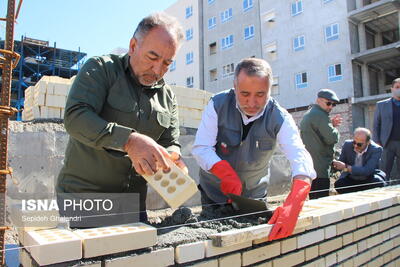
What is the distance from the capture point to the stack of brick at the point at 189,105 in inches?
351

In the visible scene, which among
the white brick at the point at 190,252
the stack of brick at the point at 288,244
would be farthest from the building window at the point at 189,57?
the white brick at the point at 190,252

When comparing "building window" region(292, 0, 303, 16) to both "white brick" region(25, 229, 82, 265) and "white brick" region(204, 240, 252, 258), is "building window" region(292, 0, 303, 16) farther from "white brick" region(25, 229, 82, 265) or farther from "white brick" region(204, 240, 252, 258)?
"white brick" region(25, 229, 82, 265)

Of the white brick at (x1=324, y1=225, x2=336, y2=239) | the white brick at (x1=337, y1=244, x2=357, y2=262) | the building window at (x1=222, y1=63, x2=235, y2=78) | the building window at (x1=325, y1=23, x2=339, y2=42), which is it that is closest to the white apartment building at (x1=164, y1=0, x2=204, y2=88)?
the building window at (x1=222, y1=63, x2=235, y2=78)

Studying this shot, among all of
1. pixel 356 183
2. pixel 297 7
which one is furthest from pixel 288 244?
pixel 297 7

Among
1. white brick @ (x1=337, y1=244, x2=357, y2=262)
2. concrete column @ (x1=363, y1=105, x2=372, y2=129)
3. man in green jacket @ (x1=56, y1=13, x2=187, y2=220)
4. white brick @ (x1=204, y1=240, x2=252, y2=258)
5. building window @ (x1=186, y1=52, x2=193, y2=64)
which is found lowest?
white brick @ (x1=337, y1=244, x2=357, y2=262)

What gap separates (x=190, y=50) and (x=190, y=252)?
97.9 feet

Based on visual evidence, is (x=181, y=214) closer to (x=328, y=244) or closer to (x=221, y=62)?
(x=328, y=244)

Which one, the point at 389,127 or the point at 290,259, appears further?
the point at 389,127

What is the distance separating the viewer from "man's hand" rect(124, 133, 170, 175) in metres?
1.35

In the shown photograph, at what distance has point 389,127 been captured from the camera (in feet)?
17.2

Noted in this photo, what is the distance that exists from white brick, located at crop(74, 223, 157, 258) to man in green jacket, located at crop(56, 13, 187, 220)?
261 mm

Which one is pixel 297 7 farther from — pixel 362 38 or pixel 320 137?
pixel 320 137

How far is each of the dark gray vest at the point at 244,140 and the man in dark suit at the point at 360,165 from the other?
8.74ft

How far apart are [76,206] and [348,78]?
67.2ft
